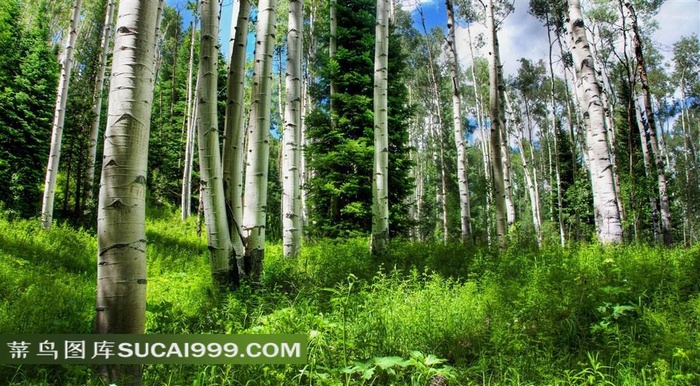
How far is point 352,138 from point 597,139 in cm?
706

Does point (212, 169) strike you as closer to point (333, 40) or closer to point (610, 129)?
point (333, 40)

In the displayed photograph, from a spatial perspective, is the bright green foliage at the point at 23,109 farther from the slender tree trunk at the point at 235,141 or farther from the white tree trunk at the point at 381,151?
the white tree trunk at the point at 381,151

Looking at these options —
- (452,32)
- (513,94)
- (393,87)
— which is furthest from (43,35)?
(513,94)

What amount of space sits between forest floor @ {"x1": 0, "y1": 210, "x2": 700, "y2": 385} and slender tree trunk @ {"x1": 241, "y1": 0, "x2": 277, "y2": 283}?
0.77 m

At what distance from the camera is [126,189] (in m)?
2.25

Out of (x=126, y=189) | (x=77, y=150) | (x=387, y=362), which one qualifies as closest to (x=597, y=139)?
(x=387, y=362)

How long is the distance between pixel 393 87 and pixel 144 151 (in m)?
10.3

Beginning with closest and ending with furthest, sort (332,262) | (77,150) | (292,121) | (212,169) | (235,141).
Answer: (212,169)
(235,141)
(332,262)
(292,121)
(77,150)

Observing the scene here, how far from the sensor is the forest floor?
239 cm

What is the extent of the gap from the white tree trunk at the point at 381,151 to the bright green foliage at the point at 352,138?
2826mm

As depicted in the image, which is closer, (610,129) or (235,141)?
(235,141)

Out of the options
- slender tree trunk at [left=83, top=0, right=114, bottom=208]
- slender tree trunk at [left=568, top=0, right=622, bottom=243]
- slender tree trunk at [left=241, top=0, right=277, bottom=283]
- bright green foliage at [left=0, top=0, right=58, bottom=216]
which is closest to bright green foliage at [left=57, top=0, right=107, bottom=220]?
slender tree trunk at [left=83, top=0, right=114, bottom=208]

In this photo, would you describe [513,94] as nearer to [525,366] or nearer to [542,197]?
[542,197]

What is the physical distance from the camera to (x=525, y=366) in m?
2.57
